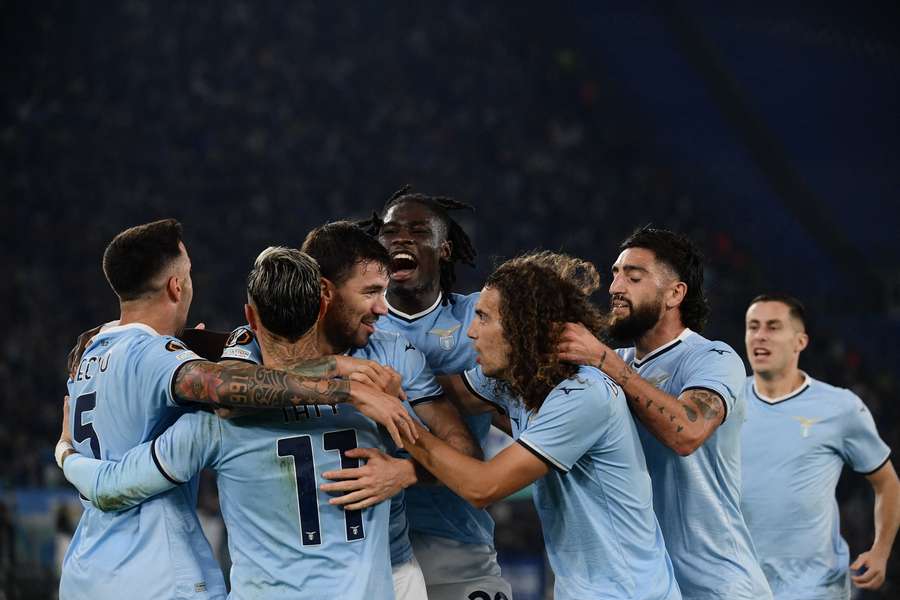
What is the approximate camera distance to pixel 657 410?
416cm

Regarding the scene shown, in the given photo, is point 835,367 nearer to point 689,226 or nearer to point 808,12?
point 689,226

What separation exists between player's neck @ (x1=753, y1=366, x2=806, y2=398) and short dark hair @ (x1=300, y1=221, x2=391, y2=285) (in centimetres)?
356

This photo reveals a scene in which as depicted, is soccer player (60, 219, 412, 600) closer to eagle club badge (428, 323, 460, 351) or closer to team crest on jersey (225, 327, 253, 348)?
team crest on jersey (225, 327, 253, 348)

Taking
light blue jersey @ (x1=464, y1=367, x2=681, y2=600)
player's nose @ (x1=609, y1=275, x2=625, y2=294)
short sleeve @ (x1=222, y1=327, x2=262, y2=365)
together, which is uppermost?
player's nose @ (x1=609, y1=275, x2=625, y2=294)

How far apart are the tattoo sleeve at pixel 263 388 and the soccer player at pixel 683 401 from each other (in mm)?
957

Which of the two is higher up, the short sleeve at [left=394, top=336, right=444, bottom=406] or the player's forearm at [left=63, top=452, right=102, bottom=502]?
the short sleeve at [left=394, top=336, right=444, bottom=406]

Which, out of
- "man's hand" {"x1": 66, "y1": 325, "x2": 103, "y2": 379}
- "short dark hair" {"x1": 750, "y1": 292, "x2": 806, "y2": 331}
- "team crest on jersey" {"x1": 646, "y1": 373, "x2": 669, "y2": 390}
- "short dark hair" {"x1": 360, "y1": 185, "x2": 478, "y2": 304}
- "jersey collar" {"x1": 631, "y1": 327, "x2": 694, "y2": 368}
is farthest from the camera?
"short dark hair" {"x1": 750, "y1": 292, "x2": 806, "y2": 331}

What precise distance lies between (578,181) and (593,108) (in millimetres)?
3540

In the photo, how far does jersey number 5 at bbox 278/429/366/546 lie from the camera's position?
375 cm

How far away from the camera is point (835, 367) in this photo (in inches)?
676

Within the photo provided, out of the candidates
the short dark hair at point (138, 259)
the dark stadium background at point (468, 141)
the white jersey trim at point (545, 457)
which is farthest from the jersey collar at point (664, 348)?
the dark stadium background at point (468, 141)

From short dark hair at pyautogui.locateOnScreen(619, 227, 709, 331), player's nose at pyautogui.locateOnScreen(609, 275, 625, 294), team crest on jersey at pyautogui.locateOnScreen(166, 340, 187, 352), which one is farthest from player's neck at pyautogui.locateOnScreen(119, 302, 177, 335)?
short dark hair at pyautogui.locateOnScreen(619, 227, 709, 331)

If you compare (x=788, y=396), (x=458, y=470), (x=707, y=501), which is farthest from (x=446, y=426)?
(x=788, y=396)

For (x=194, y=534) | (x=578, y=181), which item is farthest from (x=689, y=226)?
(x=194, y=534)
